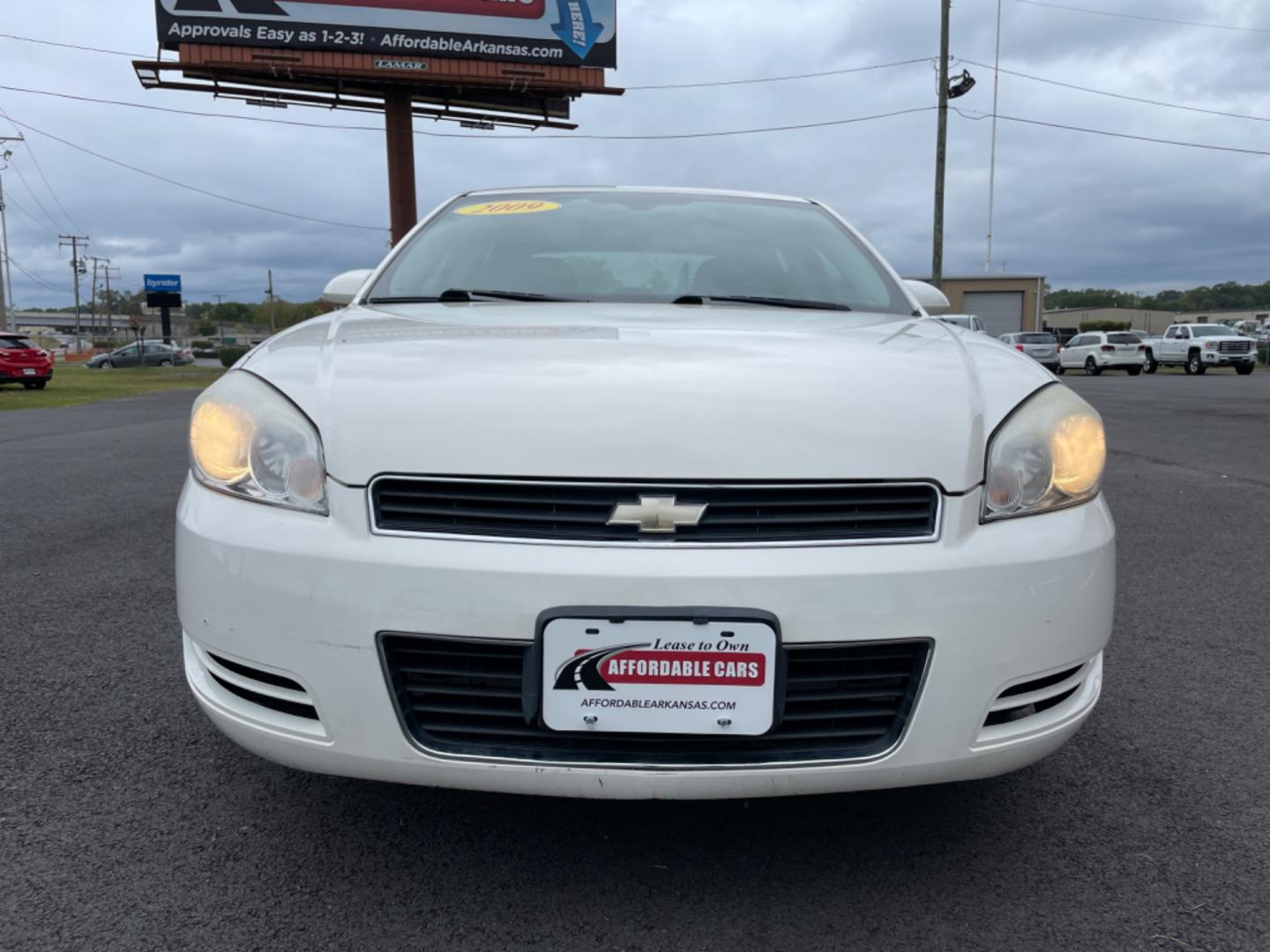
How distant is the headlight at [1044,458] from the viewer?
1597 mm

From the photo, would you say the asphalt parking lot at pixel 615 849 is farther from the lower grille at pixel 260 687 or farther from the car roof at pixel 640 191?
the car roof at pixel 640 191

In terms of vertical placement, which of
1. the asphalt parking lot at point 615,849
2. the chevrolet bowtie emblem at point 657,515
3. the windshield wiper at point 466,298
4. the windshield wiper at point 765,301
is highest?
the windshield wiper at point 466,298

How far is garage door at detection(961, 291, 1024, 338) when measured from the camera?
41.6 meters

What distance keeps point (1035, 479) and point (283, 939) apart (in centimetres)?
146

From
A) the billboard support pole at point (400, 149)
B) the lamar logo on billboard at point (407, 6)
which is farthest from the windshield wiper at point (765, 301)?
the lamar logo on billboard at point (407, 6)

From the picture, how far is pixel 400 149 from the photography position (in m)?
20.7

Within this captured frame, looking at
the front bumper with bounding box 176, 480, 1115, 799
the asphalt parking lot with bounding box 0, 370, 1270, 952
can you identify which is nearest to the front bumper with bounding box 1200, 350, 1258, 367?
the asphalt parking lot with bounding box 0, 370, 1270, 952

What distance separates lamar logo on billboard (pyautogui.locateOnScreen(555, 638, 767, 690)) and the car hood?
0.27 m

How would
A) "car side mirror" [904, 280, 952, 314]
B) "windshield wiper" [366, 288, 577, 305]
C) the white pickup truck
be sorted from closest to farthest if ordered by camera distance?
"windshield wiper" [366, 288, 577, 305], "car side mirror" [904, 280, 952, 314], the white pickup truck

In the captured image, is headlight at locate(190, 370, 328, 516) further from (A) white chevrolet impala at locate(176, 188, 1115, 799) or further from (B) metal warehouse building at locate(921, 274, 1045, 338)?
(B) metal warehouse building at locate(921, 274, 1045, 338)

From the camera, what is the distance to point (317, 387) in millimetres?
1643

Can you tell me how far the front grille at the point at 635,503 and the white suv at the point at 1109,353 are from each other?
31.9 m

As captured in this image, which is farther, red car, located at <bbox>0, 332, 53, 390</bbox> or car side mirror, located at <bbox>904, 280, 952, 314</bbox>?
red car, located at <bbox>0, 332, 53, 390</bbox>

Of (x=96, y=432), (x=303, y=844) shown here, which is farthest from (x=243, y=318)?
(x=303, y=844)
